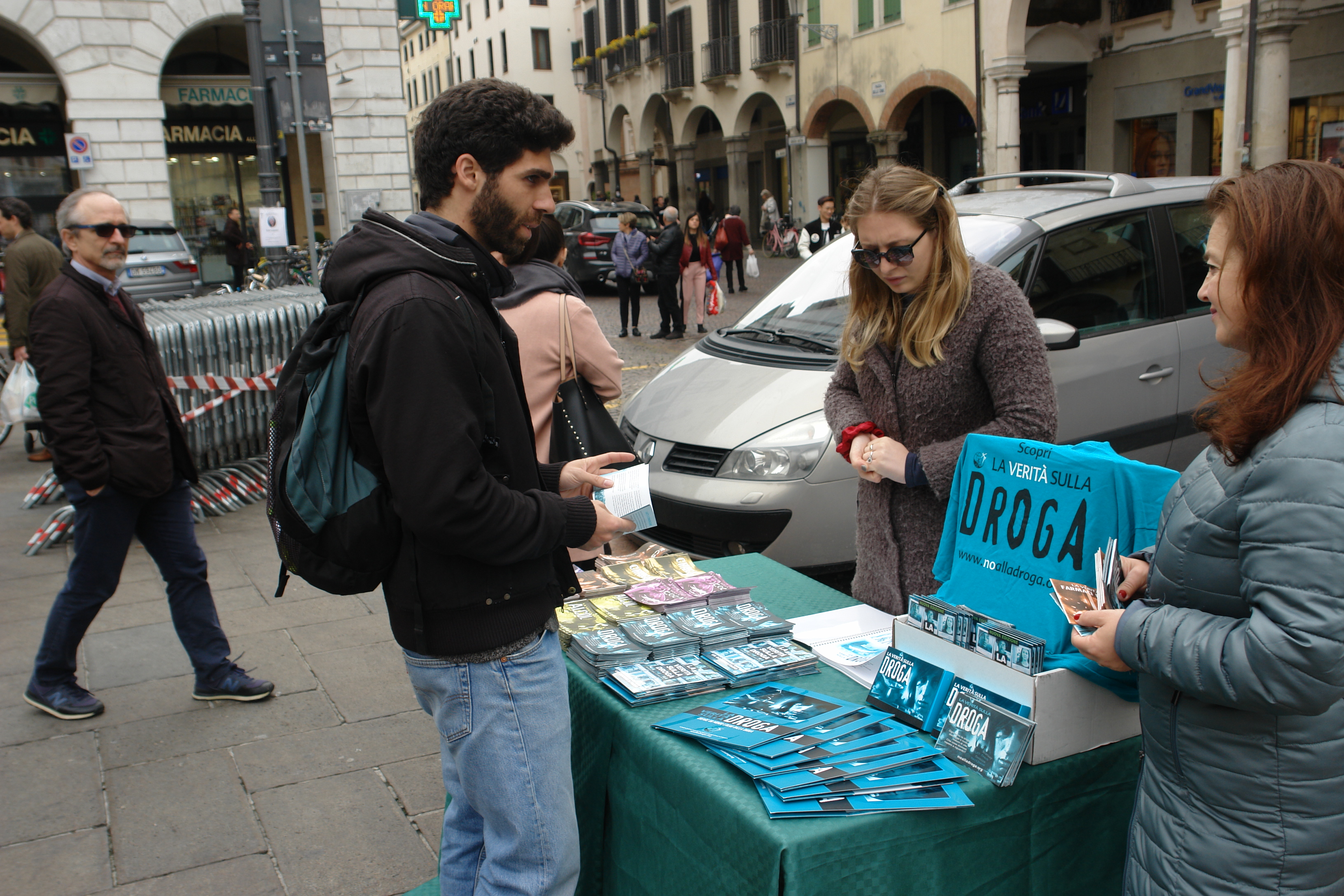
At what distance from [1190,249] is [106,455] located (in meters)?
4.93

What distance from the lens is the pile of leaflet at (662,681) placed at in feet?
7.12

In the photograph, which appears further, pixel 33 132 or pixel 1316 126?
pixel 33 132

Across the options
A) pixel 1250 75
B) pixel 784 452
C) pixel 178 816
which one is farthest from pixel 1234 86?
pixel 178 816

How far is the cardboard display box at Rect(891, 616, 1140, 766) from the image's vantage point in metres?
1.83

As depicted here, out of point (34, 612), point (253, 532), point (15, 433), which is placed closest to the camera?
point (34, 612)

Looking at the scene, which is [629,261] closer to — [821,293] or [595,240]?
[595,240]

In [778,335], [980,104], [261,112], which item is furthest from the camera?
[980,104]

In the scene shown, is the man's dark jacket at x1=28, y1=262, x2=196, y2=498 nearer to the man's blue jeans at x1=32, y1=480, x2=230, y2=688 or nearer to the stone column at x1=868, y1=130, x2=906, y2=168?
the man's blue jeans at x1=32, y1=480, x2=230, y2=688

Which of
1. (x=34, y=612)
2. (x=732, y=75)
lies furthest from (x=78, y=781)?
(x=732, y=75)

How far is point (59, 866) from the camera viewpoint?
10.0 feet

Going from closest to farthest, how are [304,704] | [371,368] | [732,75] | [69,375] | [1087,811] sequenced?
1. [371,368]
2. [1087,811]
3. [69,375]
4. [304,704]
5. [732,75]

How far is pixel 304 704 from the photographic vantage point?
4.11 meters

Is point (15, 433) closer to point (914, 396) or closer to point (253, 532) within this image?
point (253, 532)

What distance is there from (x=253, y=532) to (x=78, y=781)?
3273mm
